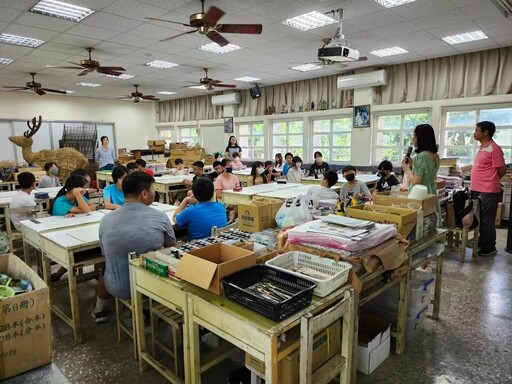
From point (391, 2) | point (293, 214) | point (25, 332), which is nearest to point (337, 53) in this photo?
point (391, 2)

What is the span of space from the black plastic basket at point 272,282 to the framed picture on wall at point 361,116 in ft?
21.3

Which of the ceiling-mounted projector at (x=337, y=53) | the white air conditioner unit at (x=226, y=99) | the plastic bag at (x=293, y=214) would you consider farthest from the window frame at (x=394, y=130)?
the plastic bag at (x=293, y=214)

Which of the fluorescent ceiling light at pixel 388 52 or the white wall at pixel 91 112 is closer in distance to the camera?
the fluorescent ceiling light at pixel 388 52

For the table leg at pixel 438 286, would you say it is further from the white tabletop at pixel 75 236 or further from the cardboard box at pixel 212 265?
the white tabletop at pixel 75 236

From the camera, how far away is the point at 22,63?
645 cm

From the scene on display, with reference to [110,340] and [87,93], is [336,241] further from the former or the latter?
→ [87,93]

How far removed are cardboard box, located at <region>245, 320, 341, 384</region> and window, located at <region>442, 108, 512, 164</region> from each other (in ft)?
20.1

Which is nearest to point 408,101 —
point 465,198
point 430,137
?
point 465,198

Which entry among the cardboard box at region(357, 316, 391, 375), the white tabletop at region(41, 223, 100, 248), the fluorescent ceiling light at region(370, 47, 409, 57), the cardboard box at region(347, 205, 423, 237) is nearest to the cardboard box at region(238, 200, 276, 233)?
the cardboard box at region(347, 205, 423, 237)

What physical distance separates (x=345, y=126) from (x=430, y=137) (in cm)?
534

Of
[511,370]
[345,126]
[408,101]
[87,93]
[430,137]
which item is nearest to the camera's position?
[511,370]

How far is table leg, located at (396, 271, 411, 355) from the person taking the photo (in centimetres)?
216

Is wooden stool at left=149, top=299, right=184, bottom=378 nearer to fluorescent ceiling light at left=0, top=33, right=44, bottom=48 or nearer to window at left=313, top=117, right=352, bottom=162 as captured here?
fluorescent ceiling light at left=0, top=33, right=44, bottom=48

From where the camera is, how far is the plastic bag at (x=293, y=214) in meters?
2.32
